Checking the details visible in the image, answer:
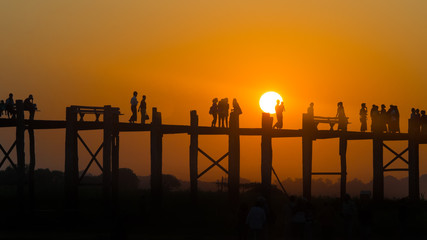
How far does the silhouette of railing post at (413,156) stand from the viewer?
3894 centimetres

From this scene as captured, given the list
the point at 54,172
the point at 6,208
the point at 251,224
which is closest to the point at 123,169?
the point at 54,172

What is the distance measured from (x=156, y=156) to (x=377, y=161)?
10.1m

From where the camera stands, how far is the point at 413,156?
39312 mm

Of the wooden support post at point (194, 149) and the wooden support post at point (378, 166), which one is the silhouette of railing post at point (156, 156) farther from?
the wooden support post at point (378, 166)

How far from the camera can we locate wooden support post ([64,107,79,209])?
111 ft

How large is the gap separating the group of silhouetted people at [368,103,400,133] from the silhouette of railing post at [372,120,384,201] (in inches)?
1.7

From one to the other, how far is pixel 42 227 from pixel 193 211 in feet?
19.8

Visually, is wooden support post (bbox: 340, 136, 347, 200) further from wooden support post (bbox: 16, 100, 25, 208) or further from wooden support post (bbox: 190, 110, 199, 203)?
wooden support post (bbox: 16, 100, 25, 208)

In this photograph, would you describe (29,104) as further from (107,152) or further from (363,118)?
(363,118)

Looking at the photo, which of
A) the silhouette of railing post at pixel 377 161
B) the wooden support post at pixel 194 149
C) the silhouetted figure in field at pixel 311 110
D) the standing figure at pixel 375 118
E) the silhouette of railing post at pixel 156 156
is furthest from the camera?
the silhouette of railing post at pixel 377 161

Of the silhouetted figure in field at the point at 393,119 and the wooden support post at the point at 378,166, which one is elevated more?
the silhouetted figure in field at the point at 393,119

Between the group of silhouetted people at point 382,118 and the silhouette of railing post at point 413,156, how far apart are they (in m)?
1.20

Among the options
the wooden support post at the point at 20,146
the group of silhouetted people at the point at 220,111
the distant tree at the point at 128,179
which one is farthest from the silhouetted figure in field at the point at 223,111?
the distant tree at the point at 128,179

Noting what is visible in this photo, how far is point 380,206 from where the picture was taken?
37000 millimetres
